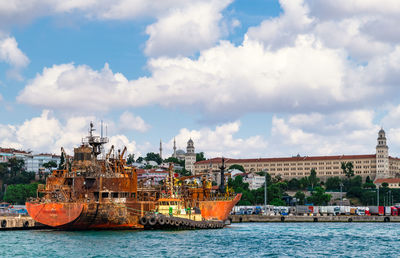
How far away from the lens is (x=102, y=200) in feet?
212

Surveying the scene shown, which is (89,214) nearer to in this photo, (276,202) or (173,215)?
(173,215)

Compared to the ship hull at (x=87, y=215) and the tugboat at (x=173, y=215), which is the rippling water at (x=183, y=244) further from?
the ship hull at (x=87, y=215)

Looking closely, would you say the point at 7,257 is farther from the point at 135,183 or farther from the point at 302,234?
the point at 302,234

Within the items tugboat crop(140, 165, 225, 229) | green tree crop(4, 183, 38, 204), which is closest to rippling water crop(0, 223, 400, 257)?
tugboat crop(140, 165, 225, 229)

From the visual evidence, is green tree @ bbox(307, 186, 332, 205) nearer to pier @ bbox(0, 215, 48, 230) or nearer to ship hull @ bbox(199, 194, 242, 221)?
ship hull @ bbox(199, 194, 242, 221)

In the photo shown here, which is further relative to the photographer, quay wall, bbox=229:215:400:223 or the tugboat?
quay wall, bbox=229:215:400:223

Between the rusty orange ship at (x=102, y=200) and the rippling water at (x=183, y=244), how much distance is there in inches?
53.2

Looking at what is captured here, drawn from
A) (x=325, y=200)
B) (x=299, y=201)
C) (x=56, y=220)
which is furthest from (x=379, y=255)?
(x=299, y=201)

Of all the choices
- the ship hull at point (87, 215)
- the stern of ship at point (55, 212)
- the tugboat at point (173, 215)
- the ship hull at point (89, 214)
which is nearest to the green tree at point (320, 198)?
the tugboat at point (173, 215)

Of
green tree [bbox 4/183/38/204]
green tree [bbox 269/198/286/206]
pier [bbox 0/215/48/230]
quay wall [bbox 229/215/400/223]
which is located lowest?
quay wall [bbox 229/215/400/223]

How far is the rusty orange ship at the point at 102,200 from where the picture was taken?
6369 centimetres

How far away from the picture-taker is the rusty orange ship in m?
63.7

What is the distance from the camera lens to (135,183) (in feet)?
219

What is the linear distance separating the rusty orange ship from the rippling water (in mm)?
1351
